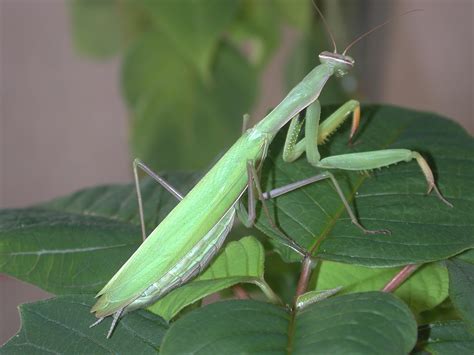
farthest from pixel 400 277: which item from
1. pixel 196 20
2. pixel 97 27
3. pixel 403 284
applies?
pixel 97 27

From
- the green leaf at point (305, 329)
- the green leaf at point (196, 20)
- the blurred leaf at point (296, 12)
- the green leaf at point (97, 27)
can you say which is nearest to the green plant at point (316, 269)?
the green leaf at point (305, 329)

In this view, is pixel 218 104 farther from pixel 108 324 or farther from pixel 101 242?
pixel 108 324

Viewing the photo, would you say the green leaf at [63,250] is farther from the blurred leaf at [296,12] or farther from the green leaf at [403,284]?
the blurred leaf at [296,12]

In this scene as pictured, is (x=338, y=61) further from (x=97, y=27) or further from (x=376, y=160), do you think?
(x=97, y=27)

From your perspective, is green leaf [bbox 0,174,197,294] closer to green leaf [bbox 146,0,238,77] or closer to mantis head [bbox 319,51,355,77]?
mantis head [bbox 319,51,355,77]

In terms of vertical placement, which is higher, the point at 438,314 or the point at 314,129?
the point at 314,129

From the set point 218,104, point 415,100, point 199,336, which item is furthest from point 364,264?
point 415,100

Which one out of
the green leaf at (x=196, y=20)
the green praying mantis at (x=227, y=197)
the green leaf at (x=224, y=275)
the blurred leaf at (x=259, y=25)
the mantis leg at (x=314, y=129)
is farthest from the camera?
the blurred leaf at (x=259, y=25)
